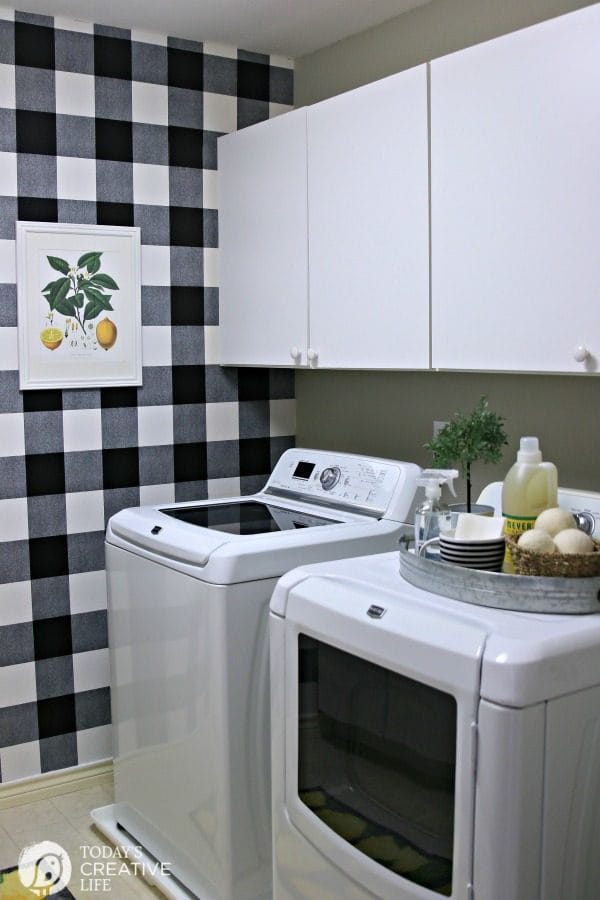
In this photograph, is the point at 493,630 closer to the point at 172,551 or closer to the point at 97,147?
the point at 172,551

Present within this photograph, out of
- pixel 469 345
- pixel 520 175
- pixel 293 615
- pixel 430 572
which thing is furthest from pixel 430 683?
pixel 520 175

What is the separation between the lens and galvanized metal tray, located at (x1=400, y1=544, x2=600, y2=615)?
5.41ft

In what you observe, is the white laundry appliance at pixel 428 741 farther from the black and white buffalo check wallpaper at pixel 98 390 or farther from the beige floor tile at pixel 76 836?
the black and white buffalo check wallpaper at pixel 98 390

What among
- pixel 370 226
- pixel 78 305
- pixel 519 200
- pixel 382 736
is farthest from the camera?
pixel 78 305

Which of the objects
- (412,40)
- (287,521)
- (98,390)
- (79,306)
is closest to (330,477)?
(287,521)

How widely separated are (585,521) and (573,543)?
0.94 ft

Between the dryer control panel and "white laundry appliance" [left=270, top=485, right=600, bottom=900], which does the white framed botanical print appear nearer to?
the dryer control panel

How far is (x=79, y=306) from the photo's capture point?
2.99 m

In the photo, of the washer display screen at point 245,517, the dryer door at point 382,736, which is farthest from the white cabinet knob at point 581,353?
the washer display screen at point 245,517

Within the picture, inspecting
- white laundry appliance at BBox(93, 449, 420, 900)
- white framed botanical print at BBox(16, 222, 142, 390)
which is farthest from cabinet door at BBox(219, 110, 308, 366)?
white laundry appliance at BBox(93, 449, 420, 900)

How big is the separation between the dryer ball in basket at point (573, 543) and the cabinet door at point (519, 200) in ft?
1.18

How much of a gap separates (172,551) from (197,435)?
0.87 metres

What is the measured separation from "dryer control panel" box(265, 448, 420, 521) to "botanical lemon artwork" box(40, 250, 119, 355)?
27.3 inches

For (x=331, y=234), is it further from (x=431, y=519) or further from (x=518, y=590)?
(x=518, y=590)
